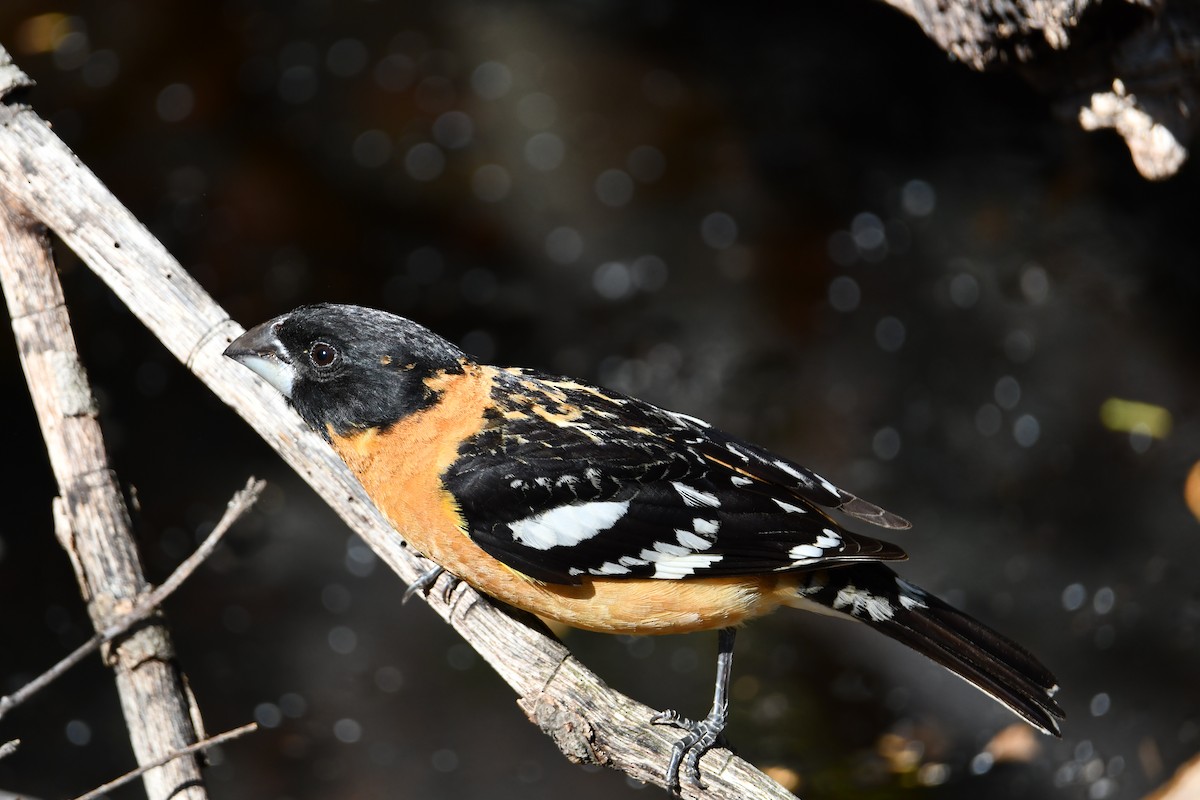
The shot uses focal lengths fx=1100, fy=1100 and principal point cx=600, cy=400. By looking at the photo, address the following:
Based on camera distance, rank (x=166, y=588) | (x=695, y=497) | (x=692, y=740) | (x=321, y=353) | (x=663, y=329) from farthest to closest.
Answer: (x=663, y=329) < (x=695, y=497) < (x=321, y=353) < (x=692, y=740) < (x=166, y=588)

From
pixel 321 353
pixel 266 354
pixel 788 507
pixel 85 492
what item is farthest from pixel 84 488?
pixel 788 507

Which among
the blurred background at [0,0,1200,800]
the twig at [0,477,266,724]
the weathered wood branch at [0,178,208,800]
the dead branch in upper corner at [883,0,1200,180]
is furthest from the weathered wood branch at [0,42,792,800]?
the dead branch in upper corner at [883,0,1200,180]

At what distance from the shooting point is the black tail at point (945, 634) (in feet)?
10.1

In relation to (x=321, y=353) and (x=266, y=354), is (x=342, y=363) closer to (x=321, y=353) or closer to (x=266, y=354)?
(x=321, y=353)

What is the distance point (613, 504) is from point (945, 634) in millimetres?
1018

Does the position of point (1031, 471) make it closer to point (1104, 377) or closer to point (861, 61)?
point (1104, 377)

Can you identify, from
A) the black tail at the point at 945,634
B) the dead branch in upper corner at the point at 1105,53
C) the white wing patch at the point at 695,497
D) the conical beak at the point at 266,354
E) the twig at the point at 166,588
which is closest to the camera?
the twig at the point at 166,588

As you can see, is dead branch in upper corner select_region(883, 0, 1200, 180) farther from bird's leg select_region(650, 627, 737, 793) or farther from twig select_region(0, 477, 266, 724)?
twig select_region(0, 477, 266, 724)

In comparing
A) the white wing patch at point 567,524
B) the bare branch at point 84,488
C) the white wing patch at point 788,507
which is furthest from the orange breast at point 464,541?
the bare branch at point 84,488

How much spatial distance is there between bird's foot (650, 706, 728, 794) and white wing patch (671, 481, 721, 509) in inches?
21.6

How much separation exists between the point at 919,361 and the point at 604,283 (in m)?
1.83

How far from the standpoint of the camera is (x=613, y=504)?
2.92 metres

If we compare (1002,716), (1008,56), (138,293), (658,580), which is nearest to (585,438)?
(658,580)

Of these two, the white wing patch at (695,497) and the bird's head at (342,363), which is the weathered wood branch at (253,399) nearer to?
the bird's head at (342,363)
